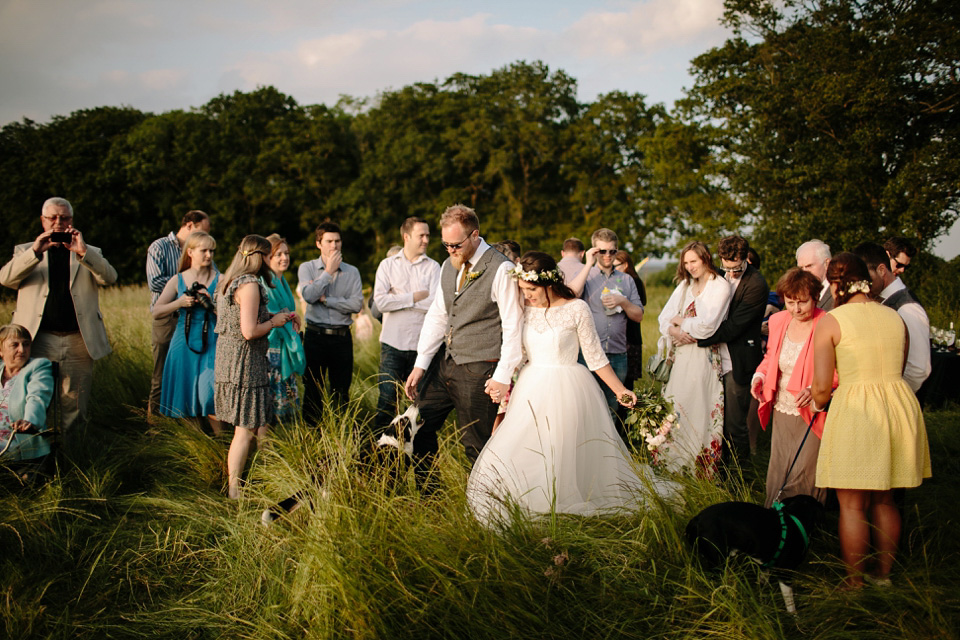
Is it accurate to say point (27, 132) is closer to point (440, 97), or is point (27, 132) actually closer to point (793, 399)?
point (440, 97)

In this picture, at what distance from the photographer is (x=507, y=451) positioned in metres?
4.37

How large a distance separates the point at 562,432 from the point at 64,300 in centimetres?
448

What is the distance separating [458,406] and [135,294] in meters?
14.2

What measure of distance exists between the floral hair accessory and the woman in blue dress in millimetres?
5058

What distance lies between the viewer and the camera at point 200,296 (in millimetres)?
6039

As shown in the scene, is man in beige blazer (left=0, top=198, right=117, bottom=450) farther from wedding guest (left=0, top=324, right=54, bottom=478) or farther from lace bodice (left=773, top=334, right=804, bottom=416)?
lace bodice (left=773, top=334, right=804, bottom=416)

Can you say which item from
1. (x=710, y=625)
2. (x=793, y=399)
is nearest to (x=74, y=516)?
(x=710, y=625)

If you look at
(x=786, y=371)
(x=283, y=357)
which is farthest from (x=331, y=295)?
(x=786, y=371)

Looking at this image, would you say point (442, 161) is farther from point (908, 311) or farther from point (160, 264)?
point (908, 311)

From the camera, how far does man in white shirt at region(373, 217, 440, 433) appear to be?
248 inches

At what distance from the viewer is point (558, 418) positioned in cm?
443

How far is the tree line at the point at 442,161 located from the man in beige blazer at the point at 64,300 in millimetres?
20236

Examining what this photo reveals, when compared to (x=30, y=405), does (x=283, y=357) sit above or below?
above

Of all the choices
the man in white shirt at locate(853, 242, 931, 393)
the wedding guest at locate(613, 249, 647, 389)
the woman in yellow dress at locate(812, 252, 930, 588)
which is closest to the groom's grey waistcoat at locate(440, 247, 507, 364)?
the woman in yellow dress at locate(812, 252, 930, 588)
